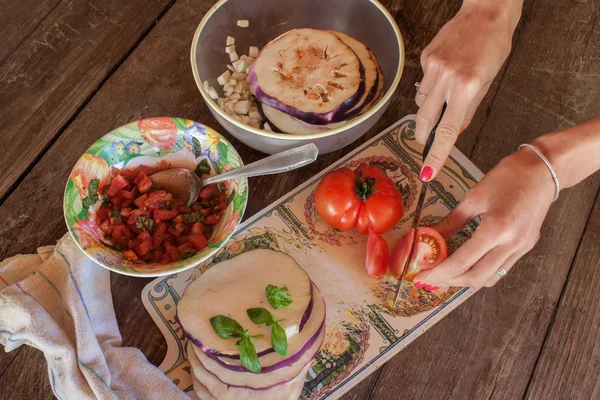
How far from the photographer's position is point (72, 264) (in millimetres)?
1384

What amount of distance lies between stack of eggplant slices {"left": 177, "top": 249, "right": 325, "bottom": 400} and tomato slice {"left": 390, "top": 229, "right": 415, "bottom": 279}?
221 millimetres

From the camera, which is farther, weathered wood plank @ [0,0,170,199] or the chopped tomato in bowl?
weathered wood plank @ [0,0,170,199]

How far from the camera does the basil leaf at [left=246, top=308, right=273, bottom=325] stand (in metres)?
1.28

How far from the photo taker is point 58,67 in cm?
170

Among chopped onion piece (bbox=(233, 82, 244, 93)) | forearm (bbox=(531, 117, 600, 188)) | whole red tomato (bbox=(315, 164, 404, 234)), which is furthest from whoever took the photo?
chopped onion piece (bbox=(233, 82, 244, 93))

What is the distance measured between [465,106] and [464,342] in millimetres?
617

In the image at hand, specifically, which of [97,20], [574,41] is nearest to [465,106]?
[574,41]

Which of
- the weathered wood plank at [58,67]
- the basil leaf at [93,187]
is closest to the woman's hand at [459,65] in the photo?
the basil leaf at [93,187]

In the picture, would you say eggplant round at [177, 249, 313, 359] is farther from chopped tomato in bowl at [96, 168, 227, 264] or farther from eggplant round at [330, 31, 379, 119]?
eggplant round at [330, 31, 379, 119]

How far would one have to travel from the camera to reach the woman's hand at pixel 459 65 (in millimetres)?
1241

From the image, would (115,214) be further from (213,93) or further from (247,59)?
(247,59)

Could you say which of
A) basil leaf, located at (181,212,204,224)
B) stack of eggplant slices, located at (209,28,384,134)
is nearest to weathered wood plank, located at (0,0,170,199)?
stack of eggplant slices, located at (209,28,384,134)

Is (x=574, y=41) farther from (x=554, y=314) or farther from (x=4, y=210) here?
(x=4, y=210)

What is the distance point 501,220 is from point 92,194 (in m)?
1.04
